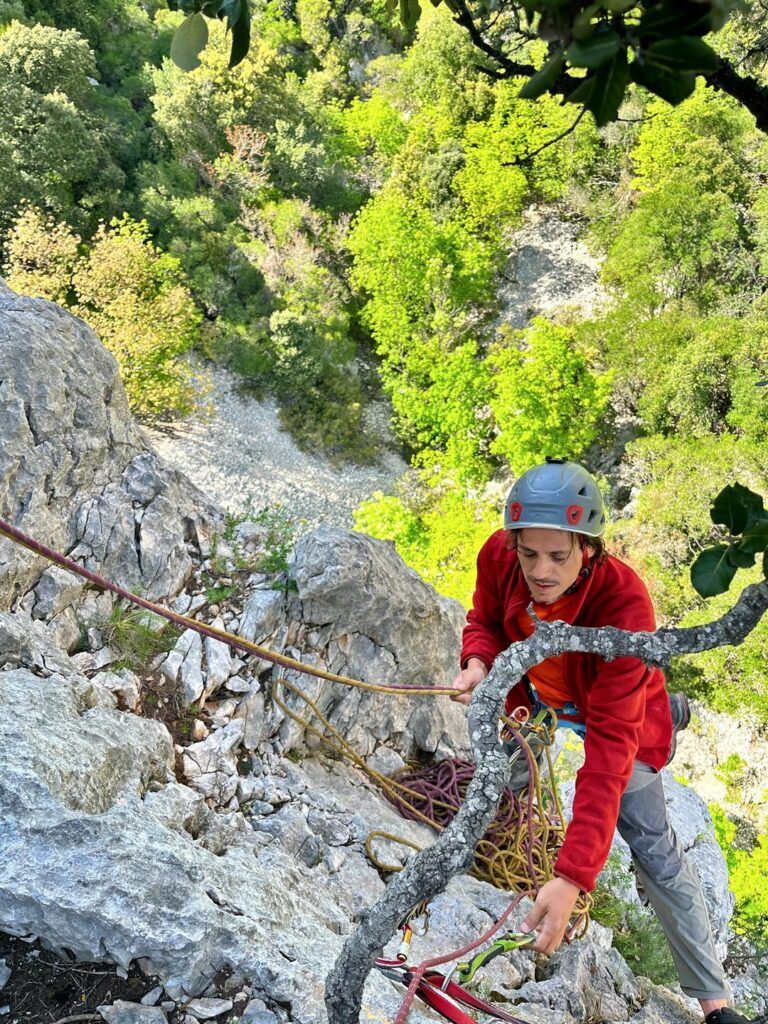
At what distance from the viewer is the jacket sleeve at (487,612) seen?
3.05 meters

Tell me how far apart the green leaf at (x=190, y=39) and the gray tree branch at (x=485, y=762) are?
4.63 ft

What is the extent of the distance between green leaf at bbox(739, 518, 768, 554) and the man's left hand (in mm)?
1351

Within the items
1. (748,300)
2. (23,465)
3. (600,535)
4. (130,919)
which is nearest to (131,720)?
(130,919)

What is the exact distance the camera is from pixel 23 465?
4555mm

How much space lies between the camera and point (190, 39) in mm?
→ 1223

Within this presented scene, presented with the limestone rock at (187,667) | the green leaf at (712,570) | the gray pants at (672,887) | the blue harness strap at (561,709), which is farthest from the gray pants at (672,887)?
the limestone rock at (187,667)

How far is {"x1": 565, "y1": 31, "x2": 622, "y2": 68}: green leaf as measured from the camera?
784mm

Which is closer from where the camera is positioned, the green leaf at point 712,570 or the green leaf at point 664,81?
the green leaf at point 664,81

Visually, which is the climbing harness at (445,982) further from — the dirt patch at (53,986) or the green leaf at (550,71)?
the green leaf at (550,71)

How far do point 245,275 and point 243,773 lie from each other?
2609cm

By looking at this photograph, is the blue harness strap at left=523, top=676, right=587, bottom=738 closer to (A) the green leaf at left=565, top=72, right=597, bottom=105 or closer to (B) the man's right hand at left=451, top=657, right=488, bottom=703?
(B) the man's right hand at left=451, top=657, right=488, bottom=703

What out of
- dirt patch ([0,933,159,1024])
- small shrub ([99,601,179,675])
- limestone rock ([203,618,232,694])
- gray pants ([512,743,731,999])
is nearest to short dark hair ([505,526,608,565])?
gray pants ([512,743,731,999])

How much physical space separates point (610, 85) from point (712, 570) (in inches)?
29.1

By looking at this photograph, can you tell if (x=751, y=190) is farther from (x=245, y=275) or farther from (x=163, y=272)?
(x=163, y=272)
